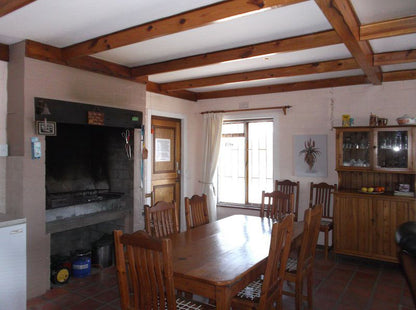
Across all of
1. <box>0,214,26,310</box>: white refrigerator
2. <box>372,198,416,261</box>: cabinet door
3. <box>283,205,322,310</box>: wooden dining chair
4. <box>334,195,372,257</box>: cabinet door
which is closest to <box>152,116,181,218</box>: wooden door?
<box>0,214,26,310</box>: white refrigerator

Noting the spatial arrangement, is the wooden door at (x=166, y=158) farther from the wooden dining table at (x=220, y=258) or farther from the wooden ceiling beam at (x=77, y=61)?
the wooden dining table at (x=220, y=258)

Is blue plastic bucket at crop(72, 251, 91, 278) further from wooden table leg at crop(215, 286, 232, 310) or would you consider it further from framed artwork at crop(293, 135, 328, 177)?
framed artwork at crop(293, 135, 328, 177)

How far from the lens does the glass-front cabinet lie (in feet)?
13.0

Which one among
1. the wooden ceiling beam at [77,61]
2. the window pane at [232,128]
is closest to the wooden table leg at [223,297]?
the wooden ceiling beam at [77,61]

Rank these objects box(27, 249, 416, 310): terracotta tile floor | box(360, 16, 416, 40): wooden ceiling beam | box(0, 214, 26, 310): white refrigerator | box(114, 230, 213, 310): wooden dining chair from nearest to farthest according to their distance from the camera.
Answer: box(114, 230, 213, 310): wooden dining chair → box(360, 16, 416, 40): wooden ceiling beam → box(0, 214, 26, 310): white refrigerator → box(27, 249, 416, 310): terracotta tile floor

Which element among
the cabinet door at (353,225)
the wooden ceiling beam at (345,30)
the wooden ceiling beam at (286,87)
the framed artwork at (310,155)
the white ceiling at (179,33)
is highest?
the white ceiling at (179,33)

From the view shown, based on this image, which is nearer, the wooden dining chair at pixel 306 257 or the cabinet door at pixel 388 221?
the wooden dining chair at pixel 306 257

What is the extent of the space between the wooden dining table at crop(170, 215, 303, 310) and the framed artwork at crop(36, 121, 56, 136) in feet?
5.16

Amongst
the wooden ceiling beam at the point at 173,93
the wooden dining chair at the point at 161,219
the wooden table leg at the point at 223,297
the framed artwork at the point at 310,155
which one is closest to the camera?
the wooden table leg at the point at 223,297

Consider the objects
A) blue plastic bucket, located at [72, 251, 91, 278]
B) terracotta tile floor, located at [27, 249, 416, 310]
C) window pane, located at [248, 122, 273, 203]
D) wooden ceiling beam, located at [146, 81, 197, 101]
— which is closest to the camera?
terracotta tile floor, located at [27, 249, 416, 310]

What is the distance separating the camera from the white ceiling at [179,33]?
235 centimetres

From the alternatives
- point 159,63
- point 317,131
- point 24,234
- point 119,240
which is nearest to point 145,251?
point 119,240

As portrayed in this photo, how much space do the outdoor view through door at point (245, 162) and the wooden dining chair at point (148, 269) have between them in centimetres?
361

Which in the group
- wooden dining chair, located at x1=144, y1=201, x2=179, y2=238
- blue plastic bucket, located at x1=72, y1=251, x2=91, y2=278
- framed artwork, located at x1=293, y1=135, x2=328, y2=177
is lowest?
blue plastic bucket, located at x1=72, y1=251, x2=91, y2=278
